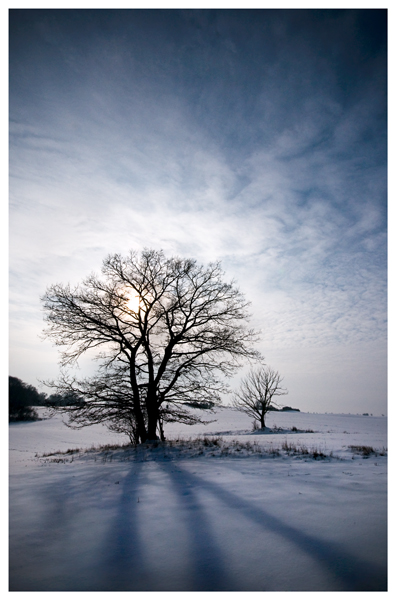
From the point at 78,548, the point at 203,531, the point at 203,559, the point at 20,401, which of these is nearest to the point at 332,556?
the point at 203,559

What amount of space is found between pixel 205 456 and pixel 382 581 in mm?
7307

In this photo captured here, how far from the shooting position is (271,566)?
3.04 meters

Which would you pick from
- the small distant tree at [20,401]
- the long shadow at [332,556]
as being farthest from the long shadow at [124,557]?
the small distant tree at [20,401]

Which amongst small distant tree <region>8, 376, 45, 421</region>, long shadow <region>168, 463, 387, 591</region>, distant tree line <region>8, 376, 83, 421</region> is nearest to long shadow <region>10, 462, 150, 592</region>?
A: long shadow <region>168, 463, 387, 591</region>

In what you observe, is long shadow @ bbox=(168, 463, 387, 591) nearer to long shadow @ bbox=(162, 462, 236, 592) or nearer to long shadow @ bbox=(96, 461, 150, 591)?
long shadow @ bbox=(162, 462, 236, 592)

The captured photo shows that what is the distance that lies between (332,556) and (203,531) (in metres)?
1.57

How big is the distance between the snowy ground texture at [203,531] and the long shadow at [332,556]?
0.01 meters

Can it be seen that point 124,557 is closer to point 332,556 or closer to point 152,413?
point 332,556

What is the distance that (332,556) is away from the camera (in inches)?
125

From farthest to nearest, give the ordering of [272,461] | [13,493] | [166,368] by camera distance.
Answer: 1. [166,368]
2. [272,461]
3. [13,493]

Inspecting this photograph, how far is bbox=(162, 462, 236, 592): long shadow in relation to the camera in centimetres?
282

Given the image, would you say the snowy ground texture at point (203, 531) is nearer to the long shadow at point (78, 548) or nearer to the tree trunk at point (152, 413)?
the long shadow at point (78, 548)
